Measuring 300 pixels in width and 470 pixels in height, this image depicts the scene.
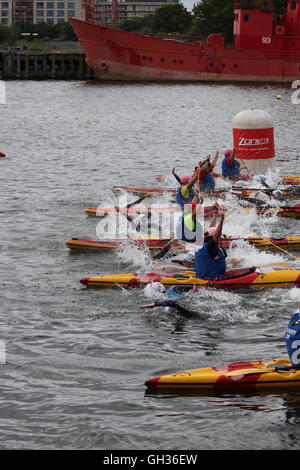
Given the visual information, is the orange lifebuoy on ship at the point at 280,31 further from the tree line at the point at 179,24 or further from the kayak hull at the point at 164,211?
the kayak hull at the point at 164,211

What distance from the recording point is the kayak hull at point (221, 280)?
65.7 feet

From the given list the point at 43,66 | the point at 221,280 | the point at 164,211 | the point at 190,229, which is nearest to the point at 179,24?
the point at 43,66

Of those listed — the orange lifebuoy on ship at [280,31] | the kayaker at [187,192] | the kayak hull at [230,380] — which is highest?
the orange lifebuoy on ship at [280,31]

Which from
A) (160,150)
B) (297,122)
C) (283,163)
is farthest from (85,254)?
(297,122)

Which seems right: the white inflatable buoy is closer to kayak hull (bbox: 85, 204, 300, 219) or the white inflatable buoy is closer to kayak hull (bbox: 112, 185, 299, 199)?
kayak hull (bbox: 112, 185, 299, 199)

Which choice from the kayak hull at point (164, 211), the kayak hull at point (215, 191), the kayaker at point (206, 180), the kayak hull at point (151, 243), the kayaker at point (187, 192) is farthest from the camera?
the kayak hull at point (215, 191)

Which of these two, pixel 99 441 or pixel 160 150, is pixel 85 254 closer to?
pixel 99 441

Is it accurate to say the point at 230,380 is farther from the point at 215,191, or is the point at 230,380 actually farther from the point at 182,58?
the point at 182,58

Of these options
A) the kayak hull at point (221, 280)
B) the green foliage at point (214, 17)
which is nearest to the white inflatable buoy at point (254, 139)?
the kayak hull at point (221, 280)

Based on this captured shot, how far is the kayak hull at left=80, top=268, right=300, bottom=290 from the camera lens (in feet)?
65.7

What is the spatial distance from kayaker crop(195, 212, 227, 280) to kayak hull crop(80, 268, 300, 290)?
0.49 ft

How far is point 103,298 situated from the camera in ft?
65.7

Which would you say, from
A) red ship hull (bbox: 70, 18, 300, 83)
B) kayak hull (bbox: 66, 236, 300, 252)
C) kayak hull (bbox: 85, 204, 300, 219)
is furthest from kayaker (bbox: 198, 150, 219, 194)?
red ship hull (bbox: 70, 18, 300, 83)

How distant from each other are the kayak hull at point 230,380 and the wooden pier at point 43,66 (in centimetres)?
8964
